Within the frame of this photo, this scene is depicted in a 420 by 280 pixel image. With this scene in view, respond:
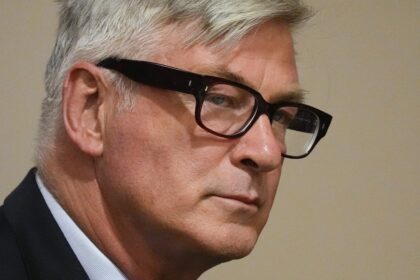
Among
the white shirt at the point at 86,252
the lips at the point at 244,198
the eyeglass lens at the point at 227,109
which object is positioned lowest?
the white shirt at the point at 86,252

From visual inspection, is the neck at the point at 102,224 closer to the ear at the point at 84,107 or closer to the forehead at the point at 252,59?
the ear at the point at 84,107

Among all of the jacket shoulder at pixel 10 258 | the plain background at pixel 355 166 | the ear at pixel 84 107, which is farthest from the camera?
the plain background at pixel 355 166

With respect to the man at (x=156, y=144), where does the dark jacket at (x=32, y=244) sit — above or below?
below

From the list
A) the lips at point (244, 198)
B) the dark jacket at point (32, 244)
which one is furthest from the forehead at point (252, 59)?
the dark jacket at point (32, 244)

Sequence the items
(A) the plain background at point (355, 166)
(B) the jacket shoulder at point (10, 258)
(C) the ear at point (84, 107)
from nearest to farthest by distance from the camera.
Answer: (B) the jacket shoulder at point (10, 258)
(C) the ear at point (84, 107)
(A) the plain background at point (355, 166)

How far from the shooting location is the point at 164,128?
831mm

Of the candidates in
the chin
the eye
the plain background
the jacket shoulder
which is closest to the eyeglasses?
the eye

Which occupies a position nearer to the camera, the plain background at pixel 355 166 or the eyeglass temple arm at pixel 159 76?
the eyeglass temple arm at pixel 159 76

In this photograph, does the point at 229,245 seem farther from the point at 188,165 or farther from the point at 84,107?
the point at 84,107

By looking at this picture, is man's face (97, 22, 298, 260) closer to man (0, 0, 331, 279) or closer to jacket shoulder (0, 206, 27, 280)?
man (0, 0, 331, 279)

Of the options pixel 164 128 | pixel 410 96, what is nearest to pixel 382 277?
pixel 410 96

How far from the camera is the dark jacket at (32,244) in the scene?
0.78 meters

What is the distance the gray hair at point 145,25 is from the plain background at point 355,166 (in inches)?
25.9

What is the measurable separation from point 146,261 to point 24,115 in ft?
1.95
